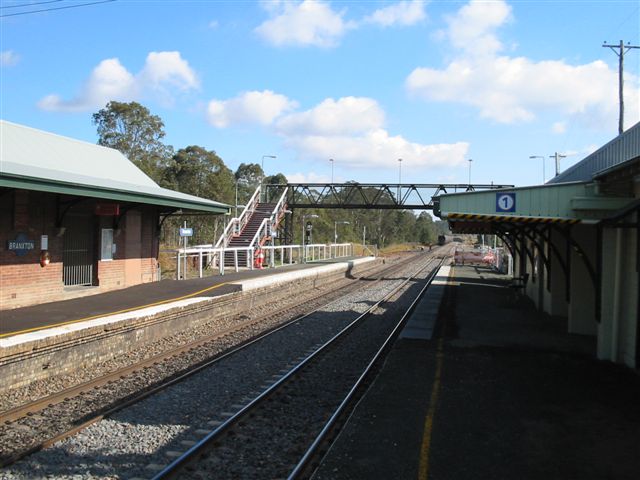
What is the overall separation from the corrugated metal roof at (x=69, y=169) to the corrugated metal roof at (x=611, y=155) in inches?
419

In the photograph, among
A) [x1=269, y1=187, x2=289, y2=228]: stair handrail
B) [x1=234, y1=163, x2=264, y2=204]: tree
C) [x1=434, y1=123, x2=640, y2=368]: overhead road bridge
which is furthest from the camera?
[x1=234, y1=163, x2=264, y2=204]: tree

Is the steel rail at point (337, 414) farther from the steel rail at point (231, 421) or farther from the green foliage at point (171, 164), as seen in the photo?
the green foliage at point (171, 164)

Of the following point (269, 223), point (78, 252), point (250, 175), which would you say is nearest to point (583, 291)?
point (78, 252)

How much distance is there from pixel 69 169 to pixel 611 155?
13589mm

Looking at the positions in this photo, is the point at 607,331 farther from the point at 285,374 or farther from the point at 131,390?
the point at 131,390

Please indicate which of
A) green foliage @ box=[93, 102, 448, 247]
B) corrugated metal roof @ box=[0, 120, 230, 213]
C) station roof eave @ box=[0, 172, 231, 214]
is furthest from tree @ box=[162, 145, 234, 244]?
station roof eave @ box=[0, 172, 231, 214]

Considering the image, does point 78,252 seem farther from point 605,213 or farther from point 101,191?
point 605,213

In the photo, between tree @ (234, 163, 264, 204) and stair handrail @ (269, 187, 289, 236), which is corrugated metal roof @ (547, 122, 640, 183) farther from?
tree @ (234, 163, 264, 204)

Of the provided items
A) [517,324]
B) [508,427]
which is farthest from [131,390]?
[517,324]

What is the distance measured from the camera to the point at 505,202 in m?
11.4

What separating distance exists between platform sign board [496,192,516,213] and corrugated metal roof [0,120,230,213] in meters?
8.80

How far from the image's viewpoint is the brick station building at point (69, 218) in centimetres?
1212

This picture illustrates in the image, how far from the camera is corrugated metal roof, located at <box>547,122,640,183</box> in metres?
8.90

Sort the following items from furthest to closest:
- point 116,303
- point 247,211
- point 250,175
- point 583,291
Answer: point 250,175 → point 247,211 → point 583,291 → point 116,303
